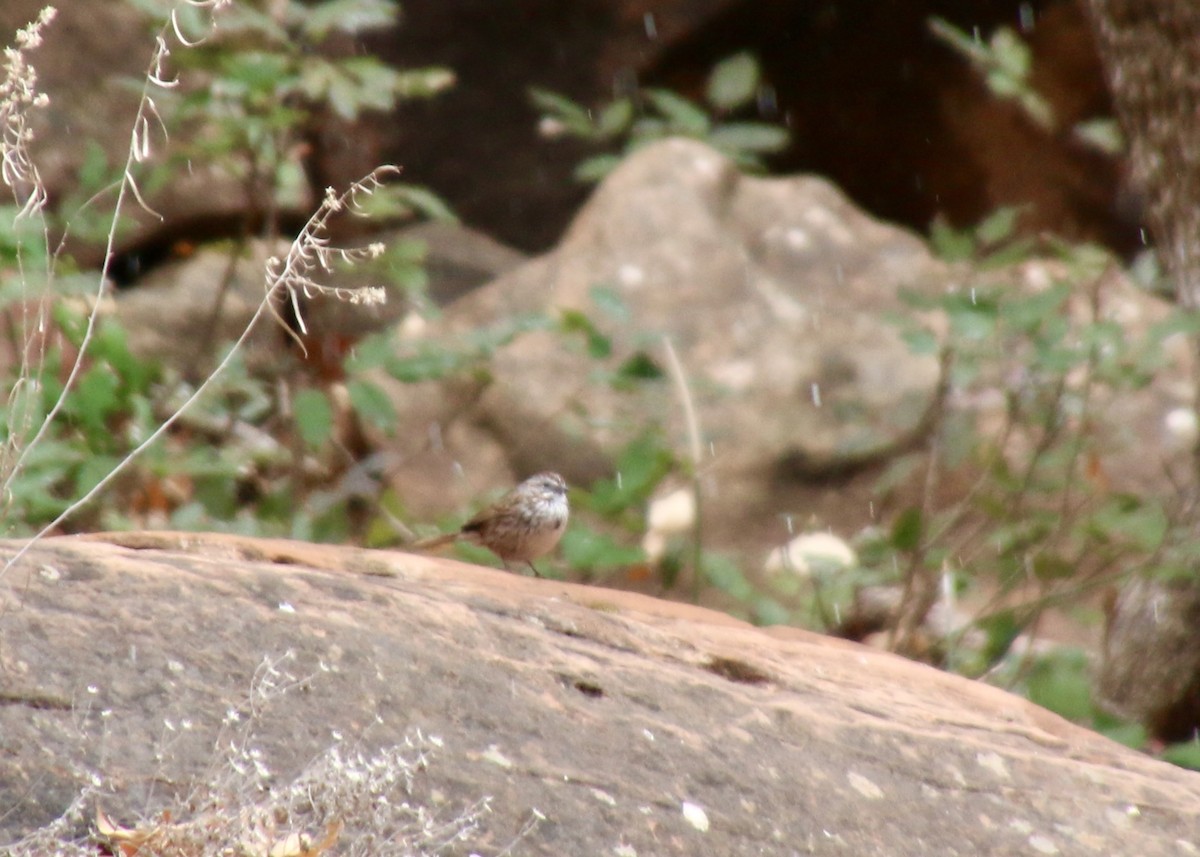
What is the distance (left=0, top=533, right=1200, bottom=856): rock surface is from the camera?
8.54 feet

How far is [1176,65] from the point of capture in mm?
5594

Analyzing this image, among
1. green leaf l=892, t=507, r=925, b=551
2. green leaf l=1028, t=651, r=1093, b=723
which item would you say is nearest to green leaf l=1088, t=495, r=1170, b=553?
green leaf l=1028, t=651, r=1093, b=723

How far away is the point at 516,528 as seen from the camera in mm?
5582

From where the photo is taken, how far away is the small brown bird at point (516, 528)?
18.3ft

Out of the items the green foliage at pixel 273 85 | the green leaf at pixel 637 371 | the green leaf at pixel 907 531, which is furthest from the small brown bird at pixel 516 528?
the green leaf at pixel 907 531

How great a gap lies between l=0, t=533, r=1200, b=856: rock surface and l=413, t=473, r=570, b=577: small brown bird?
69.0 inches

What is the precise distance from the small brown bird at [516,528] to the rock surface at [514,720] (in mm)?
1752

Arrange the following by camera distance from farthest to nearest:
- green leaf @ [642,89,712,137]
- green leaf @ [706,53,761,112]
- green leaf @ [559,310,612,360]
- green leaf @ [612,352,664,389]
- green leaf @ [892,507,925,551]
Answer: green leaf @ [706,53,761,112]
green leaf @ [642,89,712,137]
green leaf @ [892,507,925,551]
green leaf @ [612,352,664,389]
green leaf @ [559,310,612,360]

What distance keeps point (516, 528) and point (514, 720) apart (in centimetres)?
262

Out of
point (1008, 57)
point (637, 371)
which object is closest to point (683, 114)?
point (1008, 57)

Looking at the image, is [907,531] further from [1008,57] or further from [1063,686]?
[1008,57]

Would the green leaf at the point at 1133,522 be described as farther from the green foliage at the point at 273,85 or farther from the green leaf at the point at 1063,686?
the green foliage at the point at 273,85

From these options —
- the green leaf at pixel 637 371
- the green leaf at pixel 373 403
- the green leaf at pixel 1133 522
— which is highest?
the green leaf at pixel 637 371

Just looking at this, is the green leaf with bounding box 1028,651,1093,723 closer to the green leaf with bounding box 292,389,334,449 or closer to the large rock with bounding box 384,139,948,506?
the large rock with bounding box 384,139,948,506
